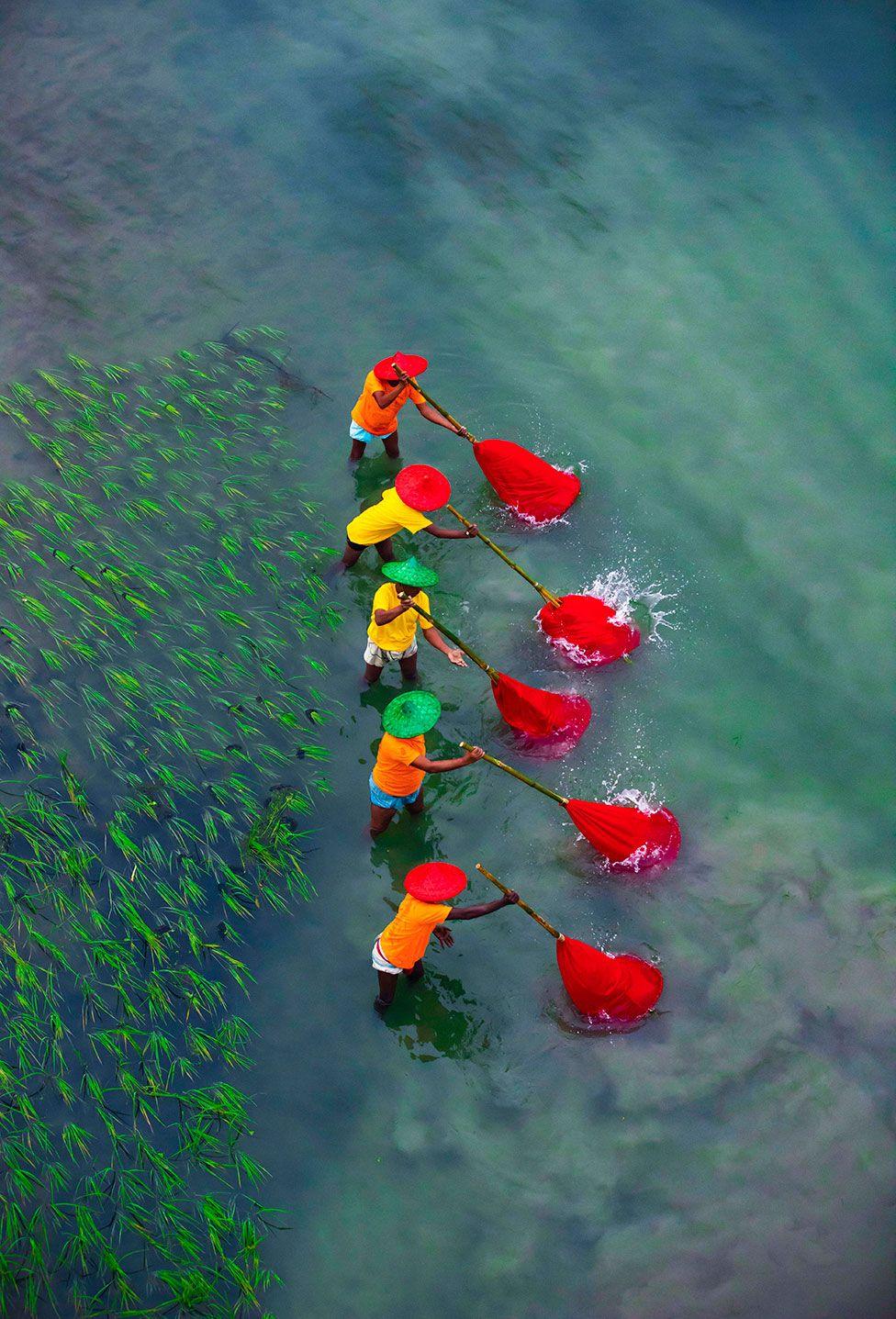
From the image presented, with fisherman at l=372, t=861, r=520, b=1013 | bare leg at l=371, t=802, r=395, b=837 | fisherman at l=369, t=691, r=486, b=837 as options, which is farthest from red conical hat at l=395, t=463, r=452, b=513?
fisherman at l=372, t=861, r=520, b=1013

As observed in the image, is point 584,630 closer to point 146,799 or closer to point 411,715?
point 411,715

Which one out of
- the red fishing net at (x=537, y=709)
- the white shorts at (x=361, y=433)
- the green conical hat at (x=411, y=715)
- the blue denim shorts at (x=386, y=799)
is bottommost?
the blue denim shorts at (x=386, y=799)

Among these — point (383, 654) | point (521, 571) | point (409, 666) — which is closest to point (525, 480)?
point (521, 571)

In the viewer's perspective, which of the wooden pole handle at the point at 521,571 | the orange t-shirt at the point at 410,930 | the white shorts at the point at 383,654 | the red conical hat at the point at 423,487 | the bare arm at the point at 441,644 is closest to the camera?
the orange t-shirt at the point at 410,930

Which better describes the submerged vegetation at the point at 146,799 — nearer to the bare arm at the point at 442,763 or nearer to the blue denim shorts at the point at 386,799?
the blue denim shorts at the point at 386,799

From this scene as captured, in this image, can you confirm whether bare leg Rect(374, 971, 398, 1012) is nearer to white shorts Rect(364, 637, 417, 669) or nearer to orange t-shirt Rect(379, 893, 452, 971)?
orange t-shirt Rect(379, 893, 452, 971)

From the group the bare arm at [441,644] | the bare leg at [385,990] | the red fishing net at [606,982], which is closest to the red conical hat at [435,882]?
the bare leg at [385,990]

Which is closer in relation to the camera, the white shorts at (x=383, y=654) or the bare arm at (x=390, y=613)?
the bare arm at (x=390, y=613)
